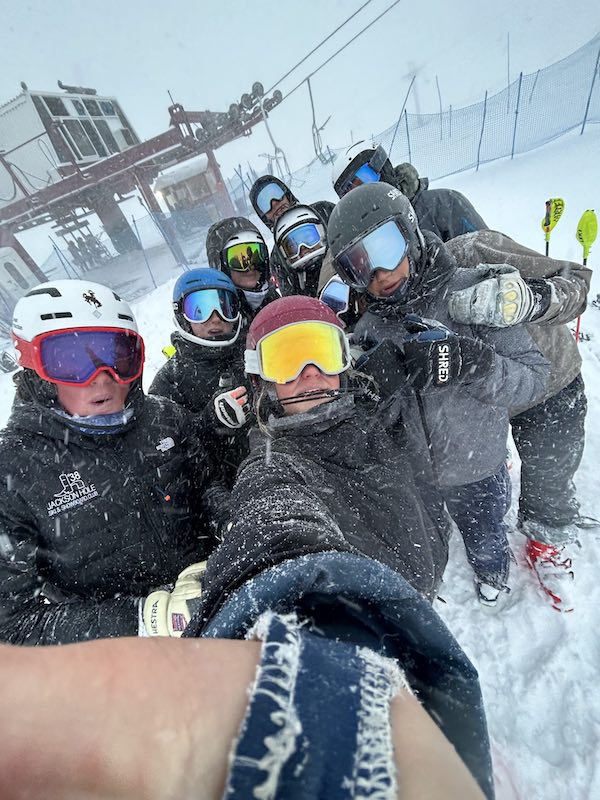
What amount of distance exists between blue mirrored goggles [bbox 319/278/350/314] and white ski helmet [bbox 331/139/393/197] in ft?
5.31

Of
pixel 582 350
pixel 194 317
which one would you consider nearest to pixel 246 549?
pixel 194 317

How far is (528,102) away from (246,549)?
22512 millimetres

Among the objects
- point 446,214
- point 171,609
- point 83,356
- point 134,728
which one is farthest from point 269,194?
point 134,728

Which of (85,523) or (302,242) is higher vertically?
(302,242)

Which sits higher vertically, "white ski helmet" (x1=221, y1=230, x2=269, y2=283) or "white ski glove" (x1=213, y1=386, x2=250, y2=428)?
"white ski helmet" (x1=221, y1=230, x2=269, y2=283)

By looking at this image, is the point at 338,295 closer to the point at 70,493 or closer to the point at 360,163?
the point at 360,163

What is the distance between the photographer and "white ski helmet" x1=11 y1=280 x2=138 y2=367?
79.0 inches

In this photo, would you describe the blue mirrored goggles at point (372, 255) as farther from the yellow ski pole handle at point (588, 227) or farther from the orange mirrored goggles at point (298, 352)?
the yellow ski pole handle at point (588, 227)

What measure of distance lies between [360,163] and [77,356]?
3.60 m

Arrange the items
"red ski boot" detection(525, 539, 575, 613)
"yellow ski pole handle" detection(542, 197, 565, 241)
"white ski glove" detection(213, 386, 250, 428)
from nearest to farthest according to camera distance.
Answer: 1. "white ski glove" detection(213, 386, 250, 428)
2. "red ski boot" detection(525, 539, 575, 613)
3. "yellow ski pole handle" detection(542, 197, 565, 241)

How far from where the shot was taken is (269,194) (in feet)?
16.1

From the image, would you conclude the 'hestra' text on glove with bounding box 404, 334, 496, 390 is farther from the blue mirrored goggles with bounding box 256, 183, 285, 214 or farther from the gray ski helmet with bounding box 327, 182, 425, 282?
the blue mirrored goggles with bounding box 256, 183, 285, 214

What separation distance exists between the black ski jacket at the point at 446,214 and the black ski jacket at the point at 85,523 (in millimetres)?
3149

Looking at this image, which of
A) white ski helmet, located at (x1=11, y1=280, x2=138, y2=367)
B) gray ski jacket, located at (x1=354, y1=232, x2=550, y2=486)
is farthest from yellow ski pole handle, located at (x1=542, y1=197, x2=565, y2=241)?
white ski helmet, located at (x1=11, y1=280, x2=138, y2=367)
